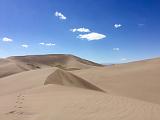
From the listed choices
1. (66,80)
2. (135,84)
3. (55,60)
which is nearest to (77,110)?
(66,80)

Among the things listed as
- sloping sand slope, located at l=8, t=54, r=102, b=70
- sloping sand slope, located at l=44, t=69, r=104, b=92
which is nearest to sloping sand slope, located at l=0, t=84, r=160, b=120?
sloping sand slope, located at l=44, t=69, r=104, b=92

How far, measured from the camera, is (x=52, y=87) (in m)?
12.0

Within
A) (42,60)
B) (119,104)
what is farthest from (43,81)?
(42,60)

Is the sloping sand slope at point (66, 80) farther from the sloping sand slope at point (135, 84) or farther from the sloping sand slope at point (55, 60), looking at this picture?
the sloping sand slope at point (55, 60)

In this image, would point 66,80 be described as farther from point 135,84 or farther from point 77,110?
point 77,110

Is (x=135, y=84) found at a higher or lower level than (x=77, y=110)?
higher

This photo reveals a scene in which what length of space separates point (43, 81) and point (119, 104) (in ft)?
23.4

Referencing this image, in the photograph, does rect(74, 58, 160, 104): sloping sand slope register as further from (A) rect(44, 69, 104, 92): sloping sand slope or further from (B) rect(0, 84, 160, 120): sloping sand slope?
(B) rect(0, 84, 160, 120): sloping sand slope

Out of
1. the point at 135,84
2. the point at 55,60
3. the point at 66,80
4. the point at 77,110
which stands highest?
the point at 55,60

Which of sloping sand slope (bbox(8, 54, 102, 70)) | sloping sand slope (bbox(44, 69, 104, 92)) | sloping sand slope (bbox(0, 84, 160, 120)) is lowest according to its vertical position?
sloping sand slope (bbox(0, 84, 160, 120))

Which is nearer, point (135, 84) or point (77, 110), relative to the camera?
point (77, 110)

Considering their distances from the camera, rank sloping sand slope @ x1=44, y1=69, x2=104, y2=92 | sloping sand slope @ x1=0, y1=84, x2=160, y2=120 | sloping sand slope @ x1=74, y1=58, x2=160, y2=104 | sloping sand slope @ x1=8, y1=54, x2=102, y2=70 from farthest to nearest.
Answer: sloping sand slope @ x1=8, y1=54, x2=102, y2=70 → sloping sand slope @ x1=74, y1=58, x2=160, y2=104 → sloping sand slope @ x1=44, y1=69, x2=104, y2=92 → sloping sand slope @ x1=0, y1=84, x2=160, y2=120

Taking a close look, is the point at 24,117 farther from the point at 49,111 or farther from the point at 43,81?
the point at 43,81

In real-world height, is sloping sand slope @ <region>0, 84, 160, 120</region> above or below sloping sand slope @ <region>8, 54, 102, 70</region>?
below
